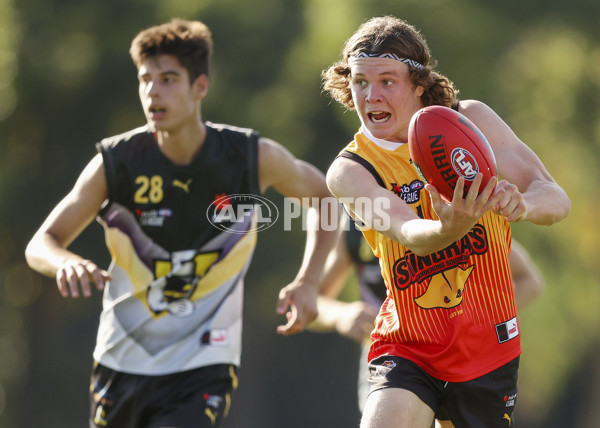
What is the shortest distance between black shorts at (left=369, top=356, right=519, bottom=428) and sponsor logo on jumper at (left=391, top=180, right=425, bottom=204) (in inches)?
26.5

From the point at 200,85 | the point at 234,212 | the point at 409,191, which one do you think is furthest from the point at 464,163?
the point at 200,85

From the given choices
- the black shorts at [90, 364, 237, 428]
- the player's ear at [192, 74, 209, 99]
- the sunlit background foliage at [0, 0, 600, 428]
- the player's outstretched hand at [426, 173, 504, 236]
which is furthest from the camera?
the sunlit background foliage at [0, 0, 600, 428]

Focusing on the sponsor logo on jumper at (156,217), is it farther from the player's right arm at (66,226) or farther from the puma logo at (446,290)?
the puma logo at (446,290)

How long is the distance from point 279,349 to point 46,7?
7.32 meters

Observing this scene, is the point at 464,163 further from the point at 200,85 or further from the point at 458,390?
the point at 200,85

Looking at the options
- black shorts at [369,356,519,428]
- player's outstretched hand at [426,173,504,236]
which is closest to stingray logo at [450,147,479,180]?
player's outstretched hand at [426,173,504,236]

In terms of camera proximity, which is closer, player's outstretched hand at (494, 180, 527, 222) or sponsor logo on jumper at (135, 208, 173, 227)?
player's outstretched hand at (494, 180, 527, 222)

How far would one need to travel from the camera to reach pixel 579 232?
60.8 feet

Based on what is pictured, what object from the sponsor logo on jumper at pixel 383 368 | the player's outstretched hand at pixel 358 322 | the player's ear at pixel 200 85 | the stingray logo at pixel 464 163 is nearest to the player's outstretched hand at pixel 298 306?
the player's outstretched hand at pixel 358 322

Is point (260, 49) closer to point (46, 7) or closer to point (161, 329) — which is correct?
point (46, 7)

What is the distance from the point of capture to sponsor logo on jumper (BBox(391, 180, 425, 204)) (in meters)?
4.52

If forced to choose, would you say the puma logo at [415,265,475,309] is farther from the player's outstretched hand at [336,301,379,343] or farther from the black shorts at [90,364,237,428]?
the black shorts at [90,364,237,428]

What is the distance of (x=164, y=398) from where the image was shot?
5.64 m

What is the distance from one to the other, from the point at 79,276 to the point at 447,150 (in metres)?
1.94
